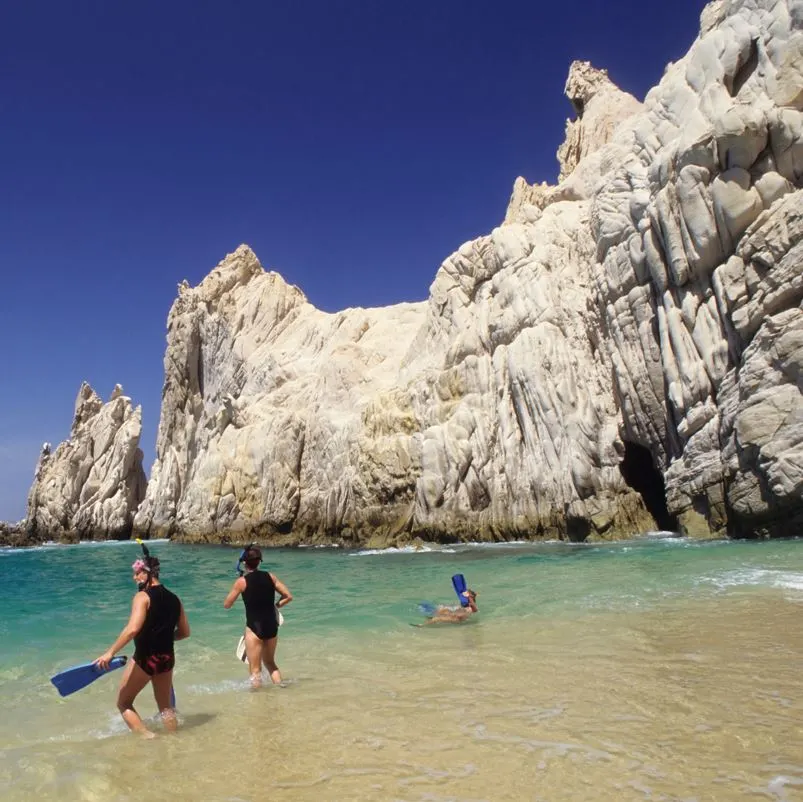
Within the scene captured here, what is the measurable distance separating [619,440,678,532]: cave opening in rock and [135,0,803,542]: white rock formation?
4.1 inches

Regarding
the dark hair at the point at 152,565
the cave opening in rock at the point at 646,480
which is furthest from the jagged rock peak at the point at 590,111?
the dark hair at the point at 152,565

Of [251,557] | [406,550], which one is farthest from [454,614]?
[406,550]

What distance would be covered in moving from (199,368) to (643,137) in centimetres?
4608

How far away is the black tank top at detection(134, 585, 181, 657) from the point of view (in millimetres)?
6113

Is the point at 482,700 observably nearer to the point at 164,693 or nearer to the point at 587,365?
the point at 164,693

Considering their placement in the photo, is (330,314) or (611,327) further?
(330,314)

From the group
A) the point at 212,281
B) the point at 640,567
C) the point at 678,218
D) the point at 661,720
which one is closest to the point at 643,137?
the point at 678,218

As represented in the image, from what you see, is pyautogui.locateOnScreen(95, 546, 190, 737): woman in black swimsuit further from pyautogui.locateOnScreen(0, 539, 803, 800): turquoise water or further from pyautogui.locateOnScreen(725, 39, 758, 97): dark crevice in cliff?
pyautogui.locateOnScreen(725, 39, 758, 97): dark crevice in cliff

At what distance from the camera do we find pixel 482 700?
6.12 m

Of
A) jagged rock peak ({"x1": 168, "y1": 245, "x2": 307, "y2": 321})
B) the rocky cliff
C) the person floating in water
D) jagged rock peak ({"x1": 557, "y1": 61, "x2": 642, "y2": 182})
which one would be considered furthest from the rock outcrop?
the person floating in water

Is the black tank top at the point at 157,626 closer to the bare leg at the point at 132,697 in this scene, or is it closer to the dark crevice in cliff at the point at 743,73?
the bare leg at the point at 132,697

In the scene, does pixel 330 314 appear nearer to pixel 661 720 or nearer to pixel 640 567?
pixel 640 567

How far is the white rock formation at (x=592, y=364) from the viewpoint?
2117 centimetres

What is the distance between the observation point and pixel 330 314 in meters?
61.1
